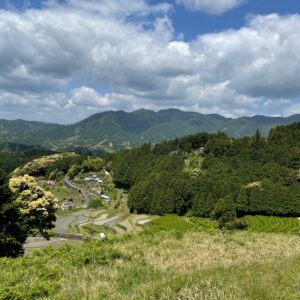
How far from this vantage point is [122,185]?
15438 centimetres

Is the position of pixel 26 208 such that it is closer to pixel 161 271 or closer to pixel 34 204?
pixel 34 204

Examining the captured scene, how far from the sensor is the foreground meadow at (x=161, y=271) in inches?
257

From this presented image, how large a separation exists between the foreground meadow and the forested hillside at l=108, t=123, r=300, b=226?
70781 mm

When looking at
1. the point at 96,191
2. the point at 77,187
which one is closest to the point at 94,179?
the point at 77,187

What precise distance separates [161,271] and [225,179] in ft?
332

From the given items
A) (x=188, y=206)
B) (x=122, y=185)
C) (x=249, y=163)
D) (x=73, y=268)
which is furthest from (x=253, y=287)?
(x=122, y=185)

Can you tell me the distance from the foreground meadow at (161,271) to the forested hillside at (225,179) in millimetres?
70781

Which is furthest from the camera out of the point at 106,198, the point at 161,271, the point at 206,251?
the point at 106,198

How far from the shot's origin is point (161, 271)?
8.98 m

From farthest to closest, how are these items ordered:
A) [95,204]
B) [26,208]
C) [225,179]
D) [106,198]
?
[106,198], [95,204], [225,179], [26,208]

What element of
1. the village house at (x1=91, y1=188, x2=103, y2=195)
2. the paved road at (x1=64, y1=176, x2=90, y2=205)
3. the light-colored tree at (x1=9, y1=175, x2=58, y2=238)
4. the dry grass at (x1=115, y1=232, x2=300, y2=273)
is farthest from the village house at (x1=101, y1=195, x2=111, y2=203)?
the dry grass at (x1=115, y1=232, x2=300, y2=273)

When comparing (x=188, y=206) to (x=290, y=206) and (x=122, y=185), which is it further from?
(x=122, y=185)

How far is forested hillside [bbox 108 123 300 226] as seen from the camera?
94.2 m

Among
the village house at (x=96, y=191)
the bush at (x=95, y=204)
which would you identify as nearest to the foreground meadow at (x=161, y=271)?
the bush at (x=95, y=204)
